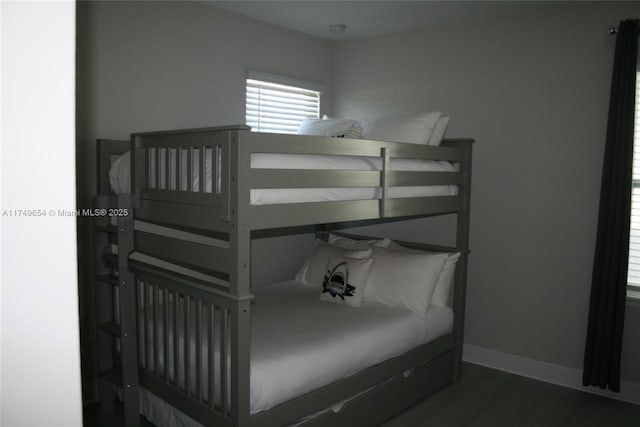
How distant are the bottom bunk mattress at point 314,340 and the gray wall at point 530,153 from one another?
1.93 ft

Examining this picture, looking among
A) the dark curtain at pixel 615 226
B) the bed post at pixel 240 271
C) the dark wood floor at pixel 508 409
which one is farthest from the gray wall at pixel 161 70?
the dark curtain at pixel 615 226

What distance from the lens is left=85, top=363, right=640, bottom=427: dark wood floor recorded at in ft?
9.07

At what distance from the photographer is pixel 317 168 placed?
2230 mm

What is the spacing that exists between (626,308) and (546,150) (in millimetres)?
1062

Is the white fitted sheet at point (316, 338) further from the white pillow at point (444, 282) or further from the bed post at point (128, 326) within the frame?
the bed post at point (128, 326)

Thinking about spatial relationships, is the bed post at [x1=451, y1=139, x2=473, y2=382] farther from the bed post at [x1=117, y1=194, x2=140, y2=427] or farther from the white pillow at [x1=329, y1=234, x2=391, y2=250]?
the bed post at [x1=117, y1=194, x2=140, y2=427]

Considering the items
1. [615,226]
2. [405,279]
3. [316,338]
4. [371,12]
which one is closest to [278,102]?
[371,12]

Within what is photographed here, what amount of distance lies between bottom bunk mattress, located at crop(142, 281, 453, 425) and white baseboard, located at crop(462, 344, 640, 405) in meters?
0.61

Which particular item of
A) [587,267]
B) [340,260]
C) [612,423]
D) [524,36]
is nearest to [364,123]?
[340,260]

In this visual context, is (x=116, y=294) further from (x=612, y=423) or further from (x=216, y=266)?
(x=612, y=423)

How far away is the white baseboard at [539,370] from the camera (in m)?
3.05

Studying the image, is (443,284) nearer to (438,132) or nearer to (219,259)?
(438,132)

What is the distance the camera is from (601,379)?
9.82 ft

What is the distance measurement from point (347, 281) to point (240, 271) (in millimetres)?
1272
